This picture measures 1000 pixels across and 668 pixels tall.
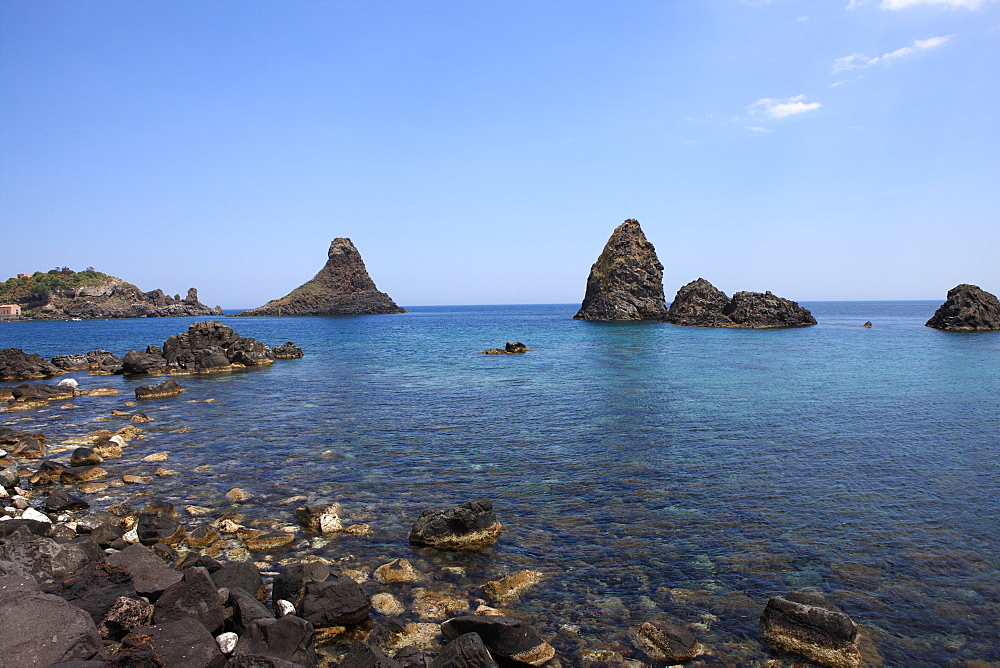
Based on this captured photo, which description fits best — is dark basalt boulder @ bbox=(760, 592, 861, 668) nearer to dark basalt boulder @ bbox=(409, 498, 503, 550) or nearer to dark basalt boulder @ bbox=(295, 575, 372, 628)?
dark basalt boulder @ bbox=(409, 498, 503, 550)

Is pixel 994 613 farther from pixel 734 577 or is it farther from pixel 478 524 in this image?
pixel 478 524

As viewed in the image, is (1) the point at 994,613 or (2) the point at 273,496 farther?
(2) the point at 273,496

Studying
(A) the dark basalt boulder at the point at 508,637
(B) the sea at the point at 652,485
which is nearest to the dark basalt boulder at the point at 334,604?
(B) the sea at the point at 652,485

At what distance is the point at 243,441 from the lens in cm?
2398

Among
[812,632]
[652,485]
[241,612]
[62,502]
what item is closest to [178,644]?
[241,612]

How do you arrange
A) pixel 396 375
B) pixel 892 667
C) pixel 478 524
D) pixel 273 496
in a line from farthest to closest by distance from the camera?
pixel 396 375
pixel 273 496
pixel 478 524
pixel 892 667

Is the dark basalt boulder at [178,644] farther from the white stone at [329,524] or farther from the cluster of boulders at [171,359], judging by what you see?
the cluster of boulders at [171,359]

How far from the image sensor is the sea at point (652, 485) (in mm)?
10555

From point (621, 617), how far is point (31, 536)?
1245cm

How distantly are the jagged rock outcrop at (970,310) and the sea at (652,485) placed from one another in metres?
→ 74.1

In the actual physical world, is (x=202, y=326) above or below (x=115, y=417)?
above

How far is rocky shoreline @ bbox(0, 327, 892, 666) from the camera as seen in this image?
7891mm

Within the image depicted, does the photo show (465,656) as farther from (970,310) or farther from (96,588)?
(970,310)

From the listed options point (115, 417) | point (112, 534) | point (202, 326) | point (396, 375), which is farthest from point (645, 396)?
point (202, 326)
